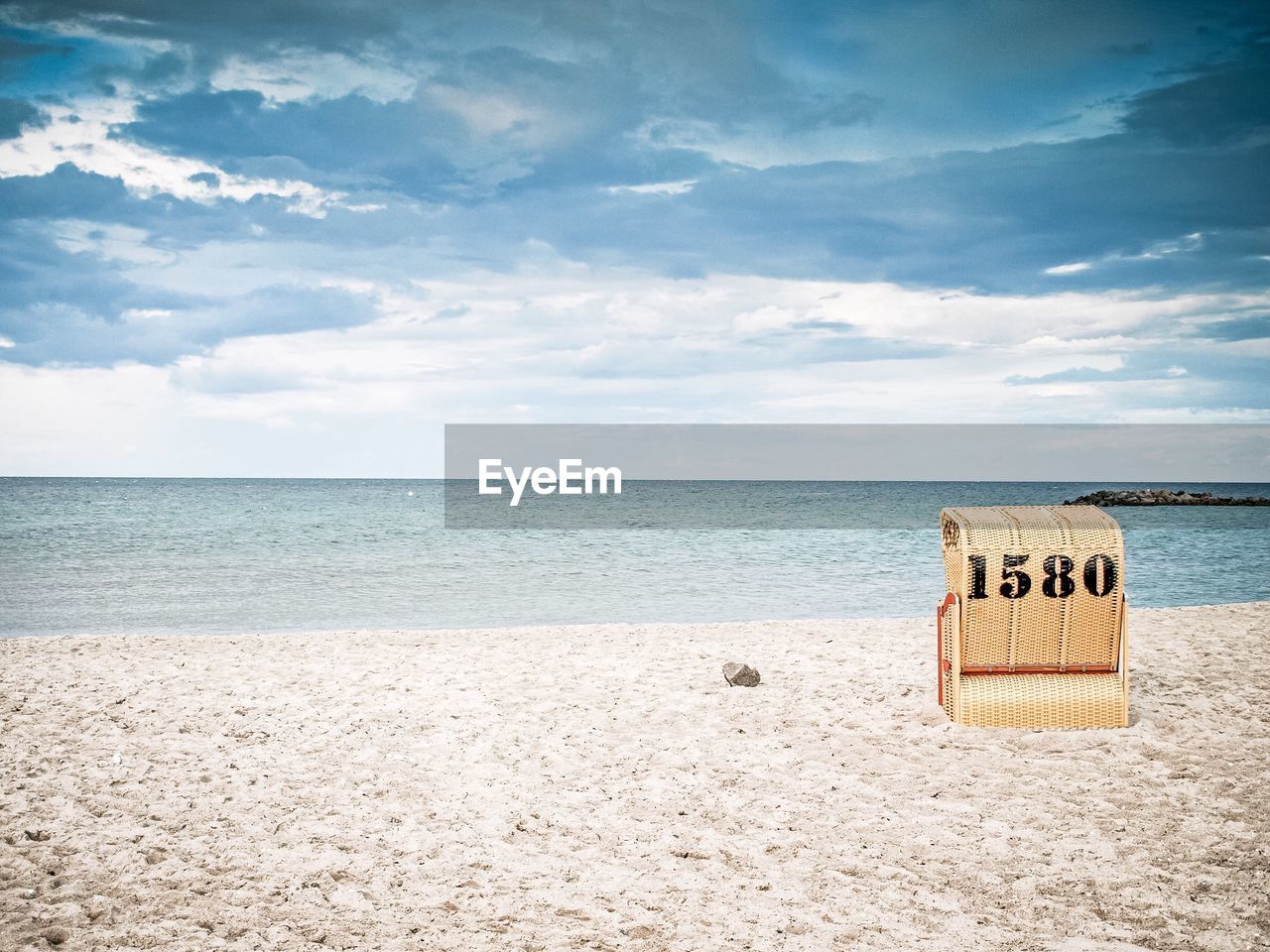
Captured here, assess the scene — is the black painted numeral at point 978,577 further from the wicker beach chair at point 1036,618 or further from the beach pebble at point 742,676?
the beach pebble at point 742,676

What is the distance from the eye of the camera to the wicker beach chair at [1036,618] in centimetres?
662

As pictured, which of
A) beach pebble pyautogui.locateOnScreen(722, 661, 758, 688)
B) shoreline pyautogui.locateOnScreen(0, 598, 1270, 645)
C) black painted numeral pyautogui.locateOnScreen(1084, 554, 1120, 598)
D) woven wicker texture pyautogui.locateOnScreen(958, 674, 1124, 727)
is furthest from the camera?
shoreline pyautogui.locateOnScreen(0, 598, 1270, 645)

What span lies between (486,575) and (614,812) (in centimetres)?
1574

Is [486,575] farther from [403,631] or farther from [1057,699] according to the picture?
[1057,699]

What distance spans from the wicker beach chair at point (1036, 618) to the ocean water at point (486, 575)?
787 cm

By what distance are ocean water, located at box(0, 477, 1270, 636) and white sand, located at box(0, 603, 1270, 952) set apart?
19.5 ft

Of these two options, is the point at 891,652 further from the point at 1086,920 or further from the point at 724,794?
the point at 1086,920

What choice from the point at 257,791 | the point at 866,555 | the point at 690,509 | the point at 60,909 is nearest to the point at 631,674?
the point at 257,791

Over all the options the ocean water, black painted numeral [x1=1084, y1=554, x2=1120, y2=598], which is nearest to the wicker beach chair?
black painted numeral [x1=1084, y1=554, x2=1120, y2=598]

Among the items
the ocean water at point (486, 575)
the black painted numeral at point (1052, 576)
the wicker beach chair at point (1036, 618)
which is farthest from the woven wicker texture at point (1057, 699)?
the ocean water at point (486, 575)

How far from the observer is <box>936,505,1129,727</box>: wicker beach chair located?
662 cm

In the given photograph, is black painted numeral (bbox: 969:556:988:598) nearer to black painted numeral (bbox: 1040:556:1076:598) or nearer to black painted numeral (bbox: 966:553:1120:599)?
black painted numeral (bbox: 966:553:1120:599)

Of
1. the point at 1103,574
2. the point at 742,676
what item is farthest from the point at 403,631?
the point at 1103,574

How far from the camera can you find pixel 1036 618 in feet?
22.0
